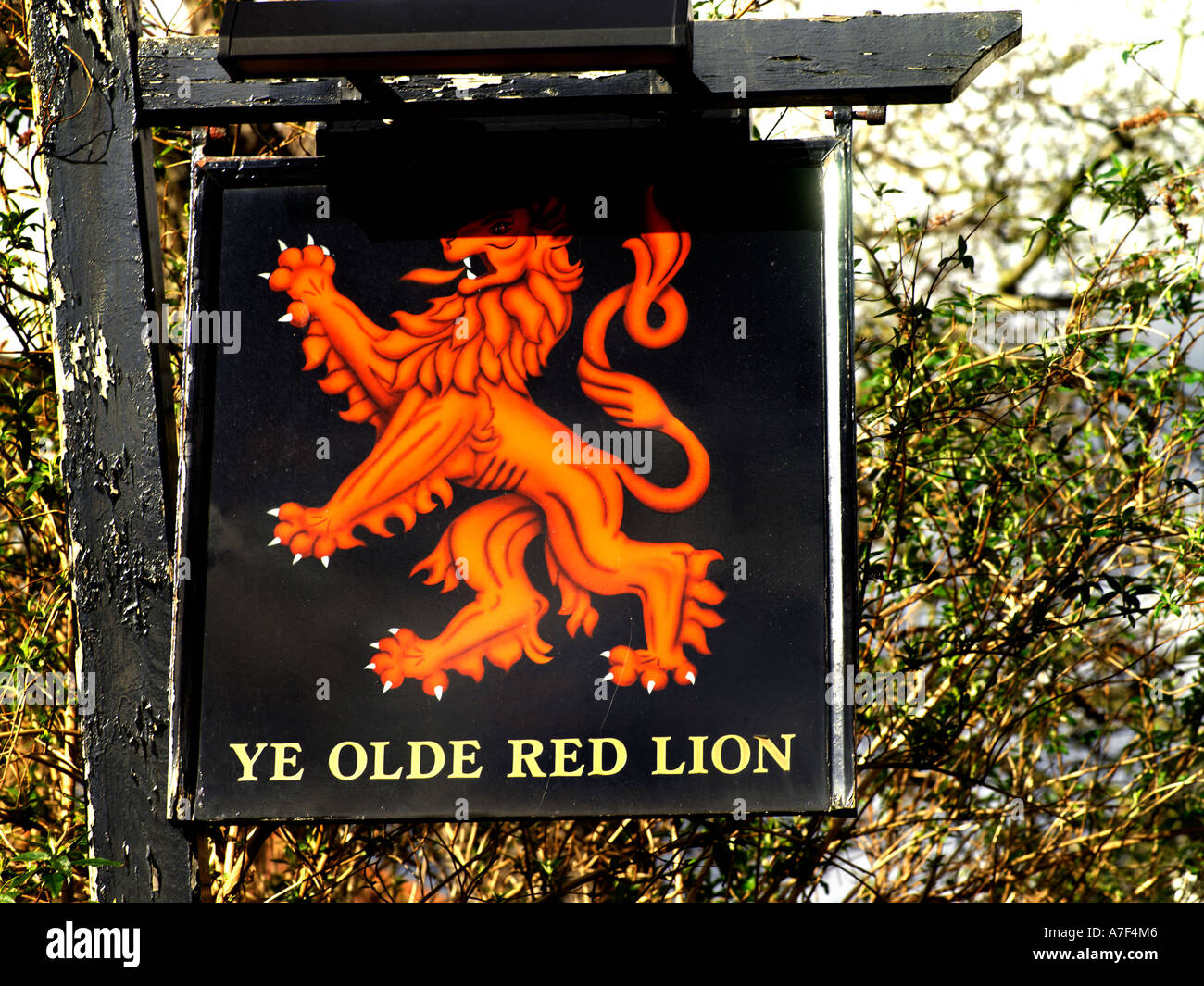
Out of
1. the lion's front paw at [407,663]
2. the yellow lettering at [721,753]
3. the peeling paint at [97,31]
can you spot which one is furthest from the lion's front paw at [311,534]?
the peeling paint at [97,31]

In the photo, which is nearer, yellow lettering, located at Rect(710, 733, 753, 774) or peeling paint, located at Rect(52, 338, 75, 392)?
yellow lettering, located at Rect(710, 733, 753, 774)

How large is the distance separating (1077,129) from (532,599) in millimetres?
5504

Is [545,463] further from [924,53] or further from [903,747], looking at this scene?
[903,747]

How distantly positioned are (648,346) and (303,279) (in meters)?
0.84

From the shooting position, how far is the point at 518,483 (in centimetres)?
252

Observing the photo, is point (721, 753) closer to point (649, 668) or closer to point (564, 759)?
point (649, 668)

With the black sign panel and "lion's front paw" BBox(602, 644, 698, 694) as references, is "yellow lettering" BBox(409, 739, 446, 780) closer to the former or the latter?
the black sign panel

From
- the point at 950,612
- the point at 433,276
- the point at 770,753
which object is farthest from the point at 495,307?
the point at 950,612

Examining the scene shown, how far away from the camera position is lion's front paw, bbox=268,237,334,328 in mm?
2590

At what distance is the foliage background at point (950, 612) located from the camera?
11.1ft

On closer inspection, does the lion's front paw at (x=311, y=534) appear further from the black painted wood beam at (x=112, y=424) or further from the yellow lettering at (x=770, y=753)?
the yellow lettering at (x=770, y=753)

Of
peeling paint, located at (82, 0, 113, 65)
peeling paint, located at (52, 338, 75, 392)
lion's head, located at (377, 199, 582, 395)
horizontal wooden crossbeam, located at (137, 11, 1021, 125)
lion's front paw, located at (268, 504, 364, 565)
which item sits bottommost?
lion's front paw, located at (268, 504, 364, 565)

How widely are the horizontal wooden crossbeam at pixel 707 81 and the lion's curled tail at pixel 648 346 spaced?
29cm

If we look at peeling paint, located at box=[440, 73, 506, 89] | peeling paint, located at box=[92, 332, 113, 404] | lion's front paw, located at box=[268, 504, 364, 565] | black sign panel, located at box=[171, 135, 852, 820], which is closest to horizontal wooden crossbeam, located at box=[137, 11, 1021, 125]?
peeling paint, located at box=[440, 73, 506, 89]
